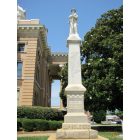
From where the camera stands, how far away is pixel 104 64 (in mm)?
31016

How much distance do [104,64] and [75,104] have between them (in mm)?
14759

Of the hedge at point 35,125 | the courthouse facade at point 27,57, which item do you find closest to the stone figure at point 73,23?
the hedge at point 35,125

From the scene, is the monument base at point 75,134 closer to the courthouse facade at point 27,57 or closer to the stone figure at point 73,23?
the stone figure at point 73,23

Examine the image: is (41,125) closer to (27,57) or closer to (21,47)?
(27,57)

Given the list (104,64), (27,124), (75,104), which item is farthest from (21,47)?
(75,104)

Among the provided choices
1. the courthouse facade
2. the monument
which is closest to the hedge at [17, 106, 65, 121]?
the courthouse facade

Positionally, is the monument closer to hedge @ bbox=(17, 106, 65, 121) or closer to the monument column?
the monument column

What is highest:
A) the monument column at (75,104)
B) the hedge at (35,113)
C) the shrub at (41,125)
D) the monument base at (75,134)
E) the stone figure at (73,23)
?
the stone figure at (73,23)

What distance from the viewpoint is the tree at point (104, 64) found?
29922 mm

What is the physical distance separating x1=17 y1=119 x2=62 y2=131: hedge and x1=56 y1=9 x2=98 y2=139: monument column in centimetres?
1175

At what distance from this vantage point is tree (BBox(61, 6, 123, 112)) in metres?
29.9

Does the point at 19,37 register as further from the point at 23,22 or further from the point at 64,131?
the point at 64,131
